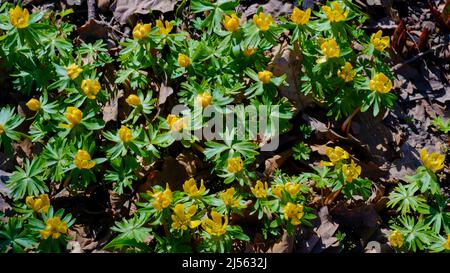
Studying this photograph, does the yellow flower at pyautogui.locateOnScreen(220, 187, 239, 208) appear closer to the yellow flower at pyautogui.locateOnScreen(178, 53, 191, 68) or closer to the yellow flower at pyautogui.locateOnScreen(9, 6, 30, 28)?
the yellow flower at pyautogui.locateOnScreen(178, 53, 191, 68)

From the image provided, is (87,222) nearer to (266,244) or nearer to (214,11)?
(266,244)

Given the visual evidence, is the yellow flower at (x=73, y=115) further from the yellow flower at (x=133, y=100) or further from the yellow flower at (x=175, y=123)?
the yellow flower at (x=175, y=123)

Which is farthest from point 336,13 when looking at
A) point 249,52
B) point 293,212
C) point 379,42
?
point 293,212

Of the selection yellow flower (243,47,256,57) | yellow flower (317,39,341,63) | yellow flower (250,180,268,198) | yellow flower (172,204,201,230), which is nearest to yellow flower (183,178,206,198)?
yellow flower (172,204,201,230)

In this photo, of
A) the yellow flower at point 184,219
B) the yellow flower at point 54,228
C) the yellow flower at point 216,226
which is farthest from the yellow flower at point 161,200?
the yellow flower at point 54,228

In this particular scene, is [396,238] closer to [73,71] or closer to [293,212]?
[293,212]
